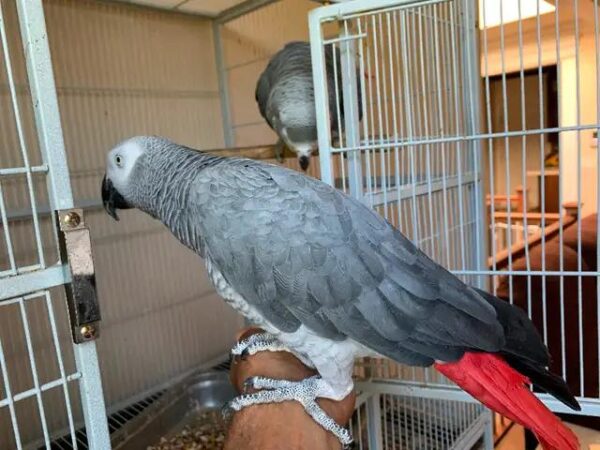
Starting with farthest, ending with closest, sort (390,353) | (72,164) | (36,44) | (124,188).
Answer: (72,164) < (124,188) < (390,353) < (36,44)

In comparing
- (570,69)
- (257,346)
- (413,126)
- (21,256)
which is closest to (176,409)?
(21,256)

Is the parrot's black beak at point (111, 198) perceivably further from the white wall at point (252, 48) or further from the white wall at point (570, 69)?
the white wall at point (570, 69)

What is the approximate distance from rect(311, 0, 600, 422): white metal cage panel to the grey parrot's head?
39 centimetres

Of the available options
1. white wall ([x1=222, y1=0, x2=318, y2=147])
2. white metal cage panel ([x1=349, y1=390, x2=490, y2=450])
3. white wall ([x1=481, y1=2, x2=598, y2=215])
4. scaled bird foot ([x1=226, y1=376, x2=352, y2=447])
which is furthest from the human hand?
white wall ([x1=481, y1=2, x2=598, y2=215])

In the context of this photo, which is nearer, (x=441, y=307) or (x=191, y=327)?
(x=441, y=307)

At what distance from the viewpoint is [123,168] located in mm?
918

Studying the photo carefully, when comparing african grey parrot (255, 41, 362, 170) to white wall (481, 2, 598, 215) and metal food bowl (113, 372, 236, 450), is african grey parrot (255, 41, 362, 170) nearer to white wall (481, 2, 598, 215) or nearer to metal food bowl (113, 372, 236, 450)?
metal food bowl (113, 372, 236, 450)

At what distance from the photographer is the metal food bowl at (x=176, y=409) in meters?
1.39

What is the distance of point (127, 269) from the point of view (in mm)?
1682

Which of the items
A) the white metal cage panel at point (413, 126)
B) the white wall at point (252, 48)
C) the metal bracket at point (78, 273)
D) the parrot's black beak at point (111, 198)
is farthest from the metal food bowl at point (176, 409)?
the white wall at point (252, 48)

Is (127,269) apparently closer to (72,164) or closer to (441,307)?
(72,164)

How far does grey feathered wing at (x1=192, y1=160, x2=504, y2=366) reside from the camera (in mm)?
735

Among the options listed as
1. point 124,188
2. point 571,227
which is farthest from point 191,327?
point 571,227

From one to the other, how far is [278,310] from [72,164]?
3.60ft
